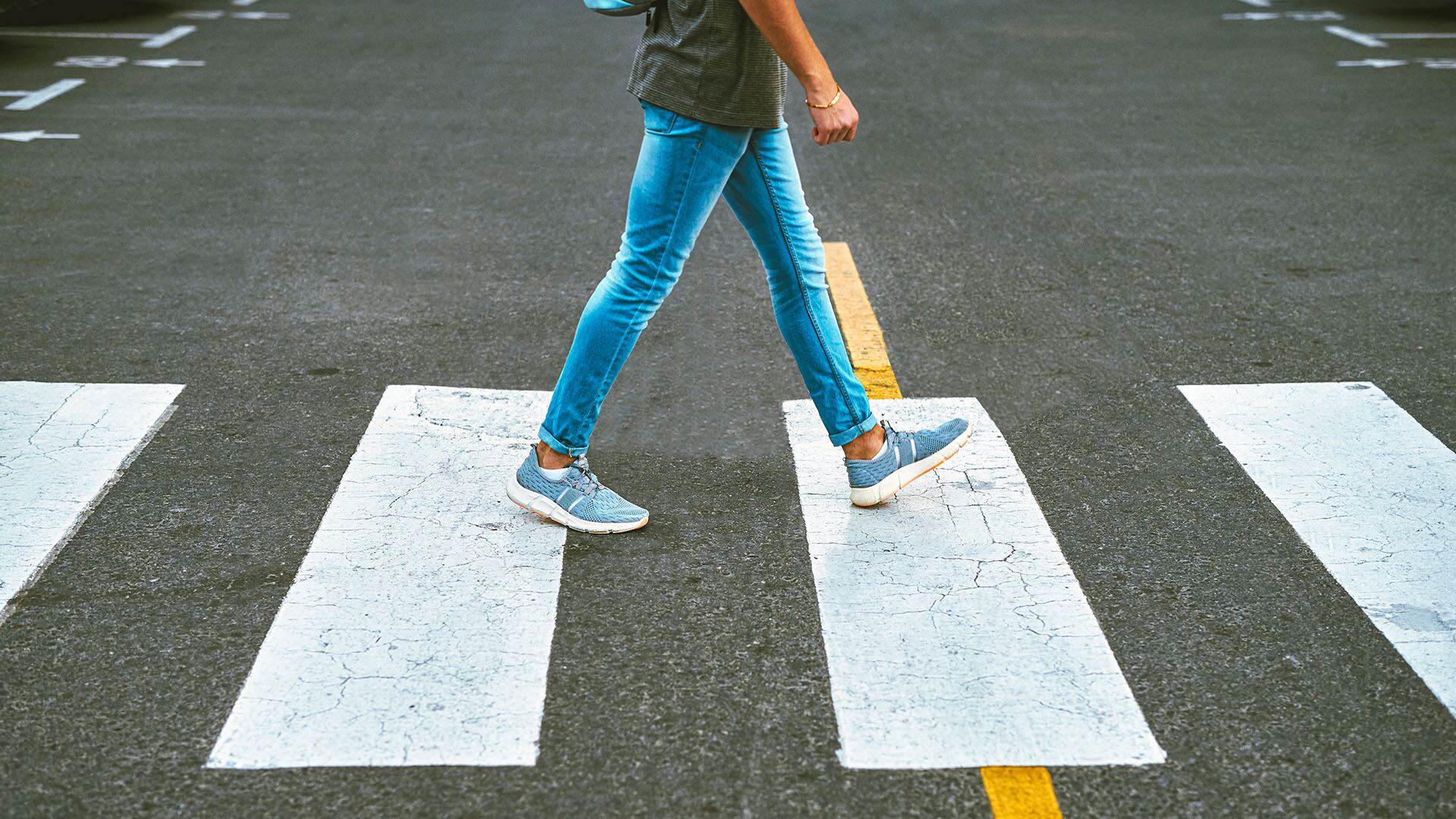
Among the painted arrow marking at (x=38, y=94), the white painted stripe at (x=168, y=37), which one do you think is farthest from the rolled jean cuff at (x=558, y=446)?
the white painted stripe at (x=168, y=37)

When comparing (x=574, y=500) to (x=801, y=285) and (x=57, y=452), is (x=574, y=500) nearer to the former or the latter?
(x=801, y=285)

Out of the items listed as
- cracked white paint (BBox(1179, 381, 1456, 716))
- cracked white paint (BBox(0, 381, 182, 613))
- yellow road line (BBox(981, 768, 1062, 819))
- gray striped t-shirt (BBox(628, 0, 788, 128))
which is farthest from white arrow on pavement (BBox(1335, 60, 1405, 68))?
yellow road line (BBox(981, 768, 1062, 819))

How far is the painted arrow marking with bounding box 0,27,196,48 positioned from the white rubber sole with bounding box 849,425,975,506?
34.9 ft

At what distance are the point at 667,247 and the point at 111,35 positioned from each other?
1117cm

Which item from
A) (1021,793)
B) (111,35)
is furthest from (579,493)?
(111,35)

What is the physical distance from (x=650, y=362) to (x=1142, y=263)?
2.52 meters

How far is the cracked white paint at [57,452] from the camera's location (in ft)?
12.4

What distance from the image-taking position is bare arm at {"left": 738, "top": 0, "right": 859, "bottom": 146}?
347cm

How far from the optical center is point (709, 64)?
11.9 feet

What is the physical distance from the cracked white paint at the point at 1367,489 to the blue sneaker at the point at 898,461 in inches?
37.2

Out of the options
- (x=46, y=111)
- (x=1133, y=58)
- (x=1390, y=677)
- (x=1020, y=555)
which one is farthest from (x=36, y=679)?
(x=1133, y=58)

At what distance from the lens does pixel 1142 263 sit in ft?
21.4

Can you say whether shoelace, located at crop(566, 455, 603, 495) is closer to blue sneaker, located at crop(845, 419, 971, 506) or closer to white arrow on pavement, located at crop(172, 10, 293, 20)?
blue sneaker, located at crop(845, 419, 971, 506)

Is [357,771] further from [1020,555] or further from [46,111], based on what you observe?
[46,111]
